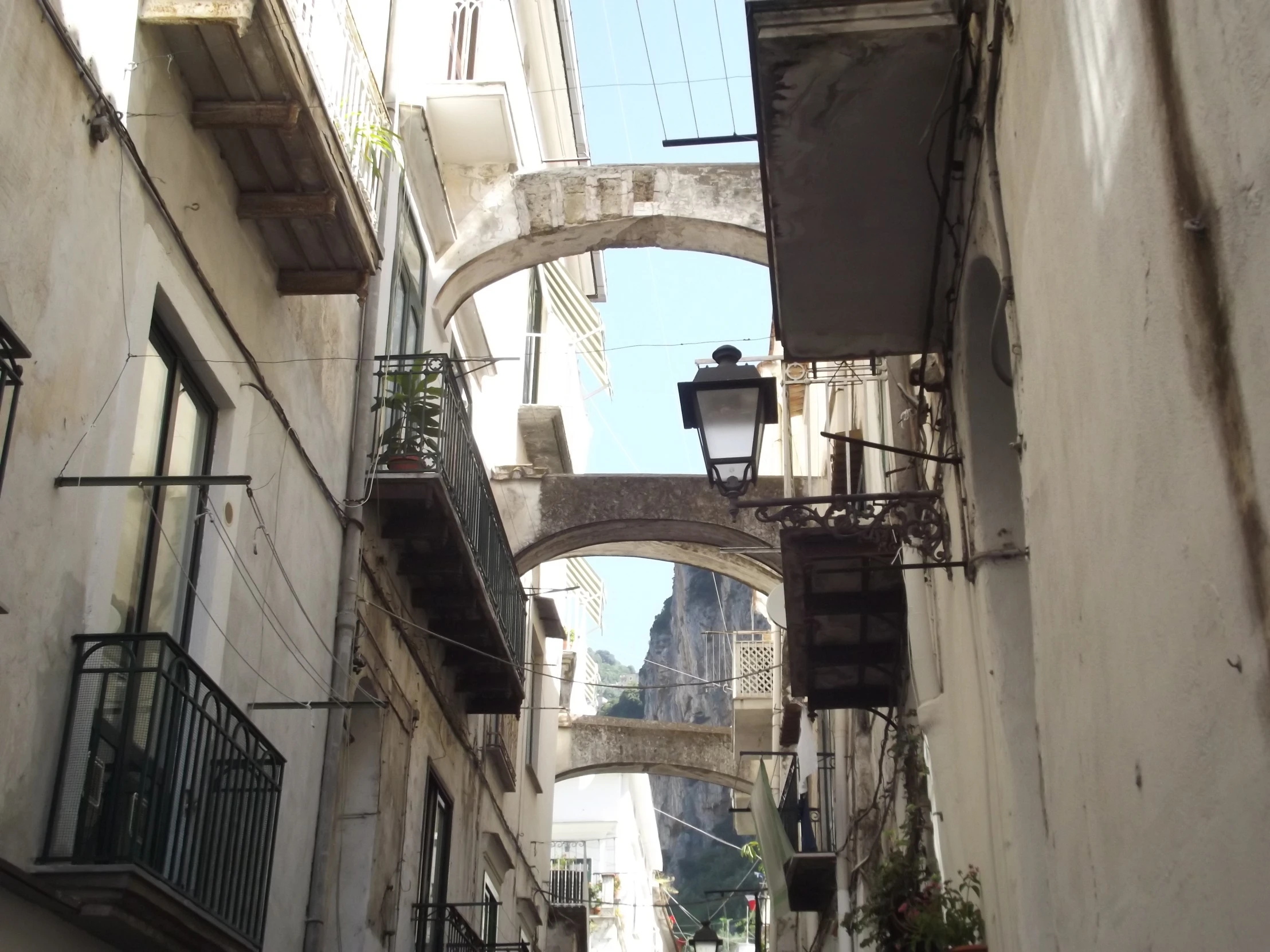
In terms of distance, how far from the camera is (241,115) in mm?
7086

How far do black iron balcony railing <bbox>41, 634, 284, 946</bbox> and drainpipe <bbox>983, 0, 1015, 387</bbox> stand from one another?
3201 mm

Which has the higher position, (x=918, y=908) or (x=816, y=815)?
(x=816, y=815)

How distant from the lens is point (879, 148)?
5578 mm

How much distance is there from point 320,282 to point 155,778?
3.60m

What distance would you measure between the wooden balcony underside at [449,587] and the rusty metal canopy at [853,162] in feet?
13.2

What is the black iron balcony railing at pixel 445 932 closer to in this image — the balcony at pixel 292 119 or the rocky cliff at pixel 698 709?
the balcony at pixel 292 119

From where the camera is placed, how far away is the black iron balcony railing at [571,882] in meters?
27.4

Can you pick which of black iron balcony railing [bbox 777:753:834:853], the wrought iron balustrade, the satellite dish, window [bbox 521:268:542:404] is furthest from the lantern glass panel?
window [bbox 521:268:542:404]

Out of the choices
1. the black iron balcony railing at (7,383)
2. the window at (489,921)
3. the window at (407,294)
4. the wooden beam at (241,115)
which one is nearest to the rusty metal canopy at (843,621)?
the wooden beam at (241,115)

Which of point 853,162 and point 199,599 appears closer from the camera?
point 853,162

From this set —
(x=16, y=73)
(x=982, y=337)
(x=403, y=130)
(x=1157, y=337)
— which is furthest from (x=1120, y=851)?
(x=403, y=130)

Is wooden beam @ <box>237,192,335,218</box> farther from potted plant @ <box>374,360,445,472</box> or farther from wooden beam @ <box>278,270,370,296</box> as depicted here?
potted plant @ <box>374,360,445,472</box>

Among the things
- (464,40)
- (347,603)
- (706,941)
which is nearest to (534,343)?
(464,40)

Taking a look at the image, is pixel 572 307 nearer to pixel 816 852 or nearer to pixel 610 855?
pixel 816 852
